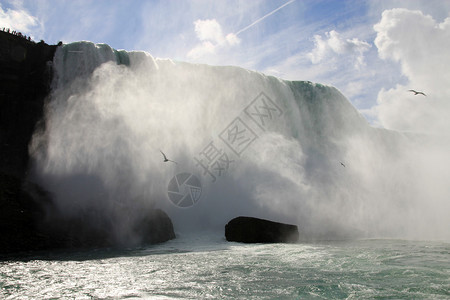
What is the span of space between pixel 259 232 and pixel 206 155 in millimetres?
7921

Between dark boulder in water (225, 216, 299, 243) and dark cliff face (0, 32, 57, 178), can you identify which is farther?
dark cliff face (0, 32, 57, 178)

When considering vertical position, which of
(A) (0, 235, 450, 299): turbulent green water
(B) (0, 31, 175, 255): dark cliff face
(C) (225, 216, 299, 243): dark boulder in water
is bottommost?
(A) (0, 235, 450, 299): turbulent green water

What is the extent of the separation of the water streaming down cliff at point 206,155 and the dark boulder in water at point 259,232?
3.05 metres

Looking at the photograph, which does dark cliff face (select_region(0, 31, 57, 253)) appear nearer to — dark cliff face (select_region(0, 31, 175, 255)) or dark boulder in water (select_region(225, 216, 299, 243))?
dark cliff face (select_region(0, 31, 175, 255))

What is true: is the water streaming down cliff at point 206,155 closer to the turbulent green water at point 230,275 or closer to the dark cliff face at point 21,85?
the dark cliff face at point 21,85

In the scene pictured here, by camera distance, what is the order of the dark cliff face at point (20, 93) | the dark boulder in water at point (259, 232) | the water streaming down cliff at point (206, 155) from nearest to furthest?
1. the dark boulder in water at point (259, 232)
2. the water streaming down cliff at point (206, 155)
3. the dark cliff face at point (20, 93)

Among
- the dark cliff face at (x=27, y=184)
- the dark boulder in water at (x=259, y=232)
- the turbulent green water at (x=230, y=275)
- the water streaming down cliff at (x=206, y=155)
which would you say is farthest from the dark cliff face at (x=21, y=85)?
the dark boulder in water at (x=259, y=232)

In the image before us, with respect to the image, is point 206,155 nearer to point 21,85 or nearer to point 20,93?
point 20,93

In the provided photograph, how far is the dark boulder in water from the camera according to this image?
13.3 m

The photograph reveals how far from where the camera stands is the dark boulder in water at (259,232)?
1334 cm

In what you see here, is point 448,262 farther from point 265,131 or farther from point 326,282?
point 265,131

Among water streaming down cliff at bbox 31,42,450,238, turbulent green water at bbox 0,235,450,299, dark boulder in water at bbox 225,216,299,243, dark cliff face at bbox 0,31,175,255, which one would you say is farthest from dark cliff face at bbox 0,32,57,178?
dark boulder in water at bbox 225,216,299,243

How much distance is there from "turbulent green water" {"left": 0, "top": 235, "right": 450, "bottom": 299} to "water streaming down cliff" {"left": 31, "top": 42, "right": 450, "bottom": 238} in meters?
4.27

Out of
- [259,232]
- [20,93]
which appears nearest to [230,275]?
[259,232]
